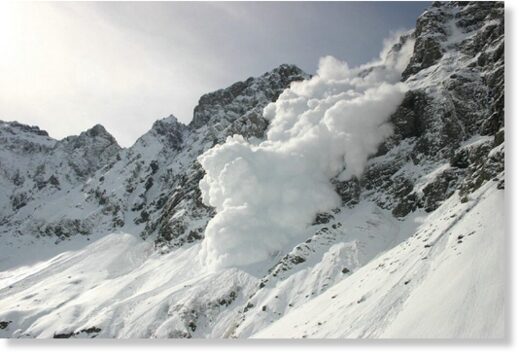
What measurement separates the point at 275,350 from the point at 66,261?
8305cm

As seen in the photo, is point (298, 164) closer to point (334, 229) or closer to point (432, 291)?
point (334, 229)

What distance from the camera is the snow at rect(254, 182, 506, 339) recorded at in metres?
21.5

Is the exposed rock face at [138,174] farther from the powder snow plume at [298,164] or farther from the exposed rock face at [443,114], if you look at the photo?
the exposed rock face at [443,114]

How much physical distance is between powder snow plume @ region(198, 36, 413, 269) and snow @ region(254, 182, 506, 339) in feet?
71.6

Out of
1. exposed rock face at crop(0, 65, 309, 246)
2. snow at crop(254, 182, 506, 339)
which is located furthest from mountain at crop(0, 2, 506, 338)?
exposed rock face at crop(0, 65, 309, 246)

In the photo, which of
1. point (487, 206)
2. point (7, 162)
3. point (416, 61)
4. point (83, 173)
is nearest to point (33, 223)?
point (83, 173)

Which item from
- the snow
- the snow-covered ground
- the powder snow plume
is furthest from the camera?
the powder snow plume

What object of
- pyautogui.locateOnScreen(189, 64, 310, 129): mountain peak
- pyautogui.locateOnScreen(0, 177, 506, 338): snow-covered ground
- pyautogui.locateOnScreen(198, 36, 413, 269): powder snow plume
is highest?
pyautogui.locateOnScreen(189, 64, 310, 129): mountain peak

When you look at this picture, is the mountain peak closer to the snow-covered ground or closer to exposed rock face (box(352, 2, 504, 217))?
exposed rock face (box(352, 2, 504, 217))

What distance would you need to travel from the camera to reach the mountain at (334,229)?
98.7 ft

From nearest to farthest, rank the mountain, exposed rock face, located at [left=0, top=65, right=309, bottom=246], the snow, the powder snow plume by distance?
the snow
the mountain
the powder snow plume
exposed rock face, located at [left=0, top=65, right=309, bottom=246]

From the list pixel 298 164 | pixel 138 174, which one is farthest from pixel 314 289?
pixel 138 174

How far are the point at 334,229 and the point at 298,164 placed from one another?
1434 centimetres

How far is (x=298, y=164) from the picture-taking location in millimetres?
69625
